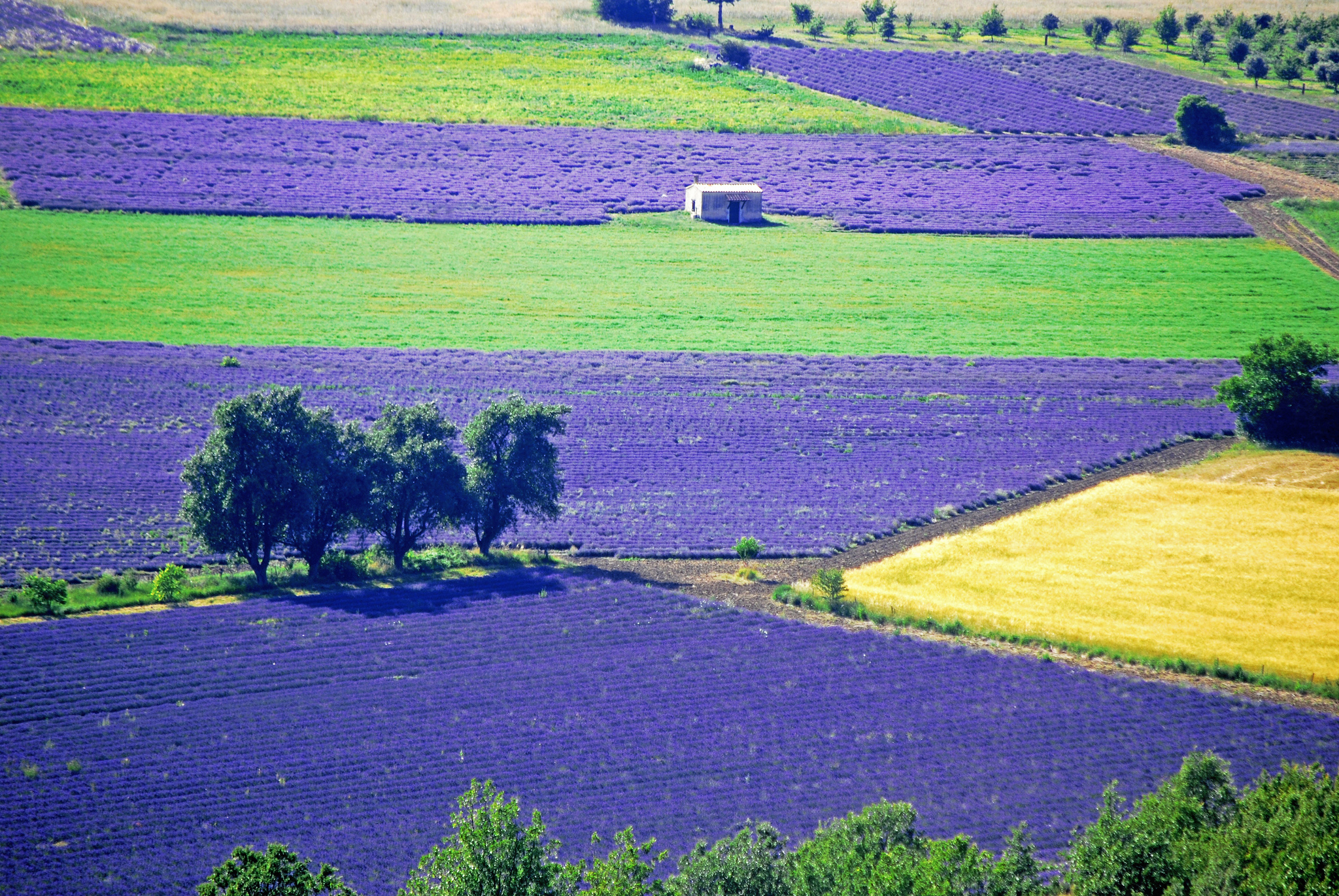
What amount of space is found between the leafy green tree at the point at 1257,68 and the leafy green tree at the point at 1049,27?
66.0ft

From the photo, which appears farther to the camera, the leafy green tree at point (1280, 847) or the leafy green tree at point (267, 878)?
the leafy green tree at point (1280, 847)

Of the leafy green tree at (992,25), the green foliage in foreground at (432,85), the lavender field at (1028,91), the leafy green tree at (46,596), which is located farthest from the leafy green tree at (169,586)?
the leafy green tree at (992,25)

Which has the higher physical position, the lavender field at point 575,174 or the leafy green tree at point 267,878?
the lavender field at point 575,174

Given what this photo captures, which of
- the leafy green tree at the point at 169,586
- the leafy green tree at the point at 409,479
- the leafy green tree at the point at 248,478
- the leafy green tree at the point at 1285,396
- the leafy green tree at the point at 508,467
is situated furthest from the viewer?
the leafy green tree at the point at 1285,396

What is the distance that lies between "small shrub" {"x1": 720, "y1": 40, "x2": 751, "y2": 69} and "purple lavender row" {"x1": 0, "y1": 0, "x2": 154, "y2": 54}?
5316 centimetres

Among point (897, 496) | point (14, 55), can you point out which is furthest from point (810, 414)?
point (14, 55)

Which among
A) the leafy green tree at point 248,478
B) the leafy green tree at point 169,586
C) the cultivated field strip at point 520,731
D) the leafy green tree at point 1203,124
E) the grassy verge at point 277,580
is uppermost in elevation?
the leafy green tree at point 1203,124

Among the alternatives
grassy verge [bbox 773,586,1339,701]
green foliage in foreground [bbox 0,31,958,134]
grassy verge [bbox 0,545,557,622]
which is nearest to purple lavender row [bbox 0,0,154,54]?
green foliage in foreground [bbox 0,31,958,134]

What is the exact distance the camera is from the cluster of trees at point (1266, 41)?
116m

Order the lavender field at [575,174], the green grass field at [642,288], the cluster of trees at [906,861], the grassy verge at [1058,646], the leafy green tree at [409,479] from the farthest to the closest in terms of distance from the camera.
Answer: the lavender field at [575,174]
the green grass field at [642,288]
the leafy green tree at [409,479]
the grassy verge at [1058,646]
the cluster of trees at [906,861]

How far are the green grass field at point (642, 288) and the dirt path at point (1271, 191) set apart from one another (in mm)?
1901

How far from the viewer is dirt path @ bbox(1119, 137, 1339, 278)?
8269 centimetres

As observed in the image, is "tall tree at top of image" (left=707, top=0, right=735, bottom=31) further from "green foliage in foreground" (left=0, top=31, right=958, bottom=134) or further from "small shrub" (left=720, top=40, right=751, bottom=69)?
"small shrub" (left=720, top=40, right=751, bottom=69)

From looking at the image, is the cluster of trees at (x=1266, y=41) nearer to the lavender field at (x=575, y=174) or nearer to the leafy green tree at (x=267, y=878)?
the lavender field at (x=575, y=174)
